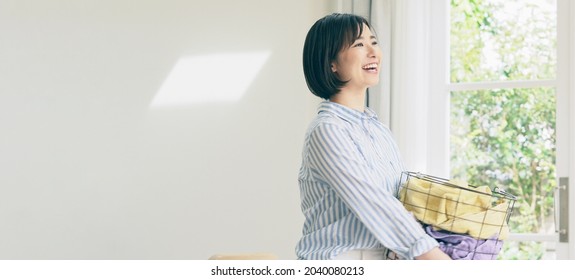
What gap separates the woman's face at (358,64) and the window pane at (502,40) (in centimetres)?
169

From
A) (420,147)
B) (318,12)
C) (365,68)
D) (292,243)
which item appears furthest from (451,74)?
(365,68)

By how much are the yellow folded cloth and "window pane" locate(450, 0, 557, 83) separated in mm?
1830

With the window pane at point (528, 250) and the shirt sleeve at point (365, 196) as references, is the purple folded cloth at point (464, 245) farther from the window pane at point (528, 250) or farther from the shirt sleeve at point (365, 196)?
the window pane at point (528, 250)

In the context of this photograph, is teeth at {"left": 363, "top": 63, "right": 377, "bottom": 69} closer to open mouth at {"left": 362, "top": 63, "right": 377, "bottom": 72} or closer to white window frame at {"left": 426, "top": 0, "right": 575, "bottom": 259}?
open mouth at {"left": 362, "top": 63, "right": 377, "bottom": 72}

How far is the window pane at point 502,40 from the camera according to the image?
3.20m

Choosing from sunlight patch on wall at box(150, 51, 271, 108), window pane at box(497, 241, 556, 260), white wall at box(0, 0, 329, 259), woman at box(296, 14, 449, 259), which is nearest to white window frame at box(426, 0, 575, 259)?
window pane at box(497, 241, 556, 260)

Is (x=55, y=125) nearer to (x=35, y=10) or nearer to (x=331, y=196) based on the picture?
(x=35, y=10)

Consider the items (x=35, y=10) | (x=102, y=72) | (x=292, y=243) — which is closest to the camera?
(x=35, y=10)

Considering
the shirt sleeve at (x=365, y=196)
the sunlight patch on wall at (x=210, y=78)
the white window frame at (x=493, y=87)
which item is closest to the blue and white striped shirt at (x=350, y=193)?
the shirt sleeve at (x=365, y=196)

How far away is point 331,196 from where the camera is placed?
1.58 metres

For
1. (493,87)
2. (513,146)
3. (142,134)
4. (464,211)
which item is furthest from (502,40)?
(464,211)

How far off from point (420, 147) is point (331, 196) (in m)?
1.72

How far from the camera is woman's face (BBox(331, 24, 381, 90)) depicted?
66.5 inches
